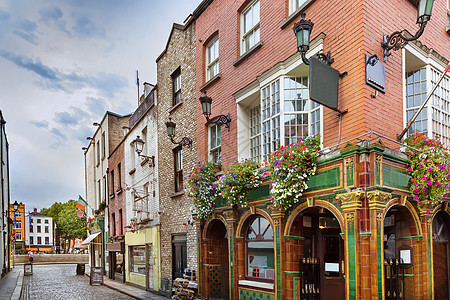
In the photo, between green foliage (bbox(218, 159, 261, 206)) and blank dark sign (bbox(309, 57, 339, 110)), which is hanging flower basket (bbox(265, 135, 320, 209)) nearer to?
blank dark sign (bbox(309, 57, 339, 110))

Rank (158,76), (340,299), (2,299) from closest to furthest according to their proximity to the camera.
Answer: (340,299)
(2,299)
(158,76)

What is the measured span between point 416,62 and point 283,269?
18.1ft

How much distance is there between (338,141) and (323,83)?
119cm

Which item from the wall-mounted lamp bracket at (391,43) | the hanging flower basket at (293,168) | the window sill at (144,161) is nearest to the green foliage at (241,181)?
the hanging flower basket at (293,168)

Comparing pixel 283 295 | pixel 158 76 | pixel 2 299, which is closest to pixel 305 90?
pixel 283 295

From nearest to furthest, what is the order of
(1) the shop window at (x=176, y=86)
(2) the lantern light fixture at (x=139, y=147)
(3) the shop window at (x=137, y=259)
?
(1) the shop window at (x=176, y=86) → (2) the lantern light fixture at (x=139, y=147) → (3) the shop window at (x=137, y=259)

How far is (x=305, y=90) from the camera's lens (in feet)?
31.0

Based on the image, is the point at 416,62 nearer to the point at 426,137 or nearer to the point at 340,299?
the point at 426,137

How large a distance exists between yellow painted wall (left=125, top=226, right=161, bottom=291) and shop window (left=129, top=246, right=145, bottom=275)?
204 millimetres

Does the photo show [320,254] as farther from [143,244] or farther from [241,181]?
[143,244]

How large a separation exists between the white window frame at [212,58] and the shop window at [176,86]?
243 cm

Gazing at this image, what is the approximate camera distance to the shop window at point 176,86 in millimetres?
16263

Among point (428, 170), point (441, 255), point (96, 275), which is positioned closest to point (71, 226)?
point (96, 275)

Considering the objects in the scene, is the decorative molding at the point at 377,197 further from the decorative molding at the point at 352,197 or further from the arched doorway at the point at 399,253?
the arched doorway at the point at 399,253
